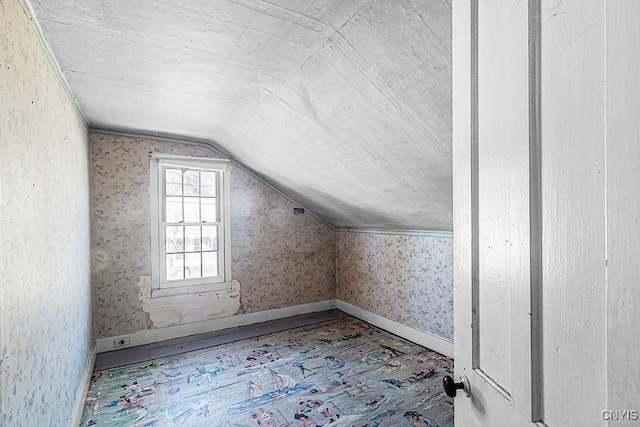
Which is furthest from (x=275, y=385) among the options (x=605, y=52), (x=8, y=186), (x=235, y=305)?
(x=605, y=52)

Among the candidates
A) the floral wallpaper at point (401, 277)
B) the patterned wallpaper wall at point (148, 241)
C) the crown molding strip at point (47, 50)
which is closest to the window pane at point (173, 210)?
the patterned wallpaper wall at point (148, 241)

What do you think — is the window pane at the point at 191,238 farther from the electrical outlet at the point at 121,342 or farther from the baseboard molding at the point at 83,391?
the baseboard molding at the point at 83,391

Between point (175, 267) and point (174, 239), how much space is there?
0.31 m

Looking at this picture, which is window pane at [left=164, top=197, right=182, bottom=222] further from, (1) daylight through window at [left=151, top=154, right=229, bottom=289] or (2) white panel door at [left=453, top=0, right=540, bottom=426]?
(2) white panel door at [left=453, top=0, right=540, bottom=426]

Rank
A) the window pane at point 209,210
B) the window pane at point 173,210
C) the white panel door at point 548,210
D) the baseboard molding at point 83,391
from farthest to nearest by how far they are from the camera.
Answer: the window pane at point 209,210
the window pane at point 173,210
the baseboard molding at point 83,391
the white panel door at point 548,210

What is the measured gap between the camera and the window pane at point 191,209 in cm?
369

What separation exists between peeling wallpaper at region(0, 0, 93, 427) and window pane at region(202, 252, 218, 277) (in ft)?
5.10

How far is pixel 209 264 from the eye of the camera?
380cm

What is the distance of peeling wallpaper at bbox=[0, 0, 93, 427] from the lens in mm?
1099

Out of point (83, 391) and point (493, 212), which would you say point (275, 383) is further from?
point (493, 212)

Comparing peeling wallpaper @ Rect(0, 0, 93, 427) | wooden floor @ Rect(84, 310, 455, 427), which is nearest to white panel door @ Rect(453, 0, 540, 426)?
peeling wallpaper @ Rect(0, 0, 93, 427)

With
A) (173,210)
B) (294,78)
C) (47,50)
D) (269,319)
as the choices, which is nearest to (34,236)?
(47,50)

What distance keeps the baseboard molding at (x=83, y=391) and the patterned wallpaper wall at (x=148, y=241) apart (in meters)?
0.42

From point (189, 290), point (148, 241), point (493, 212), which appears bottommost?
point (189, 290)
